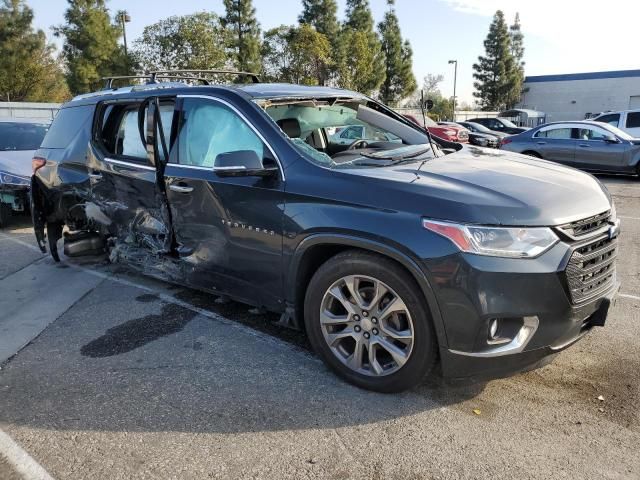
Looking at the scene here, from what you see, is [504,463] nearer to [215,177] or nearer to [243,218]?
[243,218]

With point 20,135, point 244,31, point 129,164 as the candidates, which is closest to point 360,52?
point 244,31

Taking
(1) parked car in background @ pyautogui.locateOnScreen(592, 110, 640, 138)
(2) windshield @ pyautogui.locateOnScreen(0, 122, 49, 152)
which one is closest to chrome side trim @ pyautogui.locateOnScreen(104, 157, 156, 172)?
(2) windshield @ pyautogui.locateOnScreen(0, 122, 49, 152)

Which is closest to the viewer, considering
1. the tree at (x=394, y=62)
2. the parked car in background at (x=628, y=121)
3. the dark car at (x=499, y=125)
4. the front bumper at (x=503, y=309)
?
the front bumper at (x=503, y=309)

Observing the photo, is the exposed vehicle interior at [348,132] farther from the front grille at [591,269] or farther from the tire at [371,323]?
the front grille at [591,269]

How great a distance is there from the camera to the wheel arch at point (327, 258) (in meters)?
2.85

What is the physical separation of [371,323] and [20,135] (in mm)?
8934

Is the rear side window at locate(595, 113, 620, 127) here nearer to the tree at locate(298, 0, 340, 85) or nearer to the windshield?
the windshield

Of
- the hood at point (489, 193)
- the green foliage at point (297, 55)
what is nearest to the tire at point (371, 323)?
the hood at point (489, 193)

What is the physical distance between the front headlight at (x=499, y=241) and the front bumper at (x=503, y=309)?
1.5 inches

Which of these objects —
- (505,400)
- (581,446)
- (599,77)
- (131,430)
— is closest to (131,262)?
(131,430)

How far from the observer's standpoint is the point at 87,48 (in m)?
37.5

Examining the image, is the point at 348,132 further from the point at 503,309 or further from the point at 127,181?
the point at 503,309

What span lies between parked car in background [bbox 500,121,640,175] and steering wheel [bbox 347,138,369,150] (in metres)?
11.2

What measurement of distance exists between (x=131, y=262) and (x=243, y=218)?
192 centimetres
